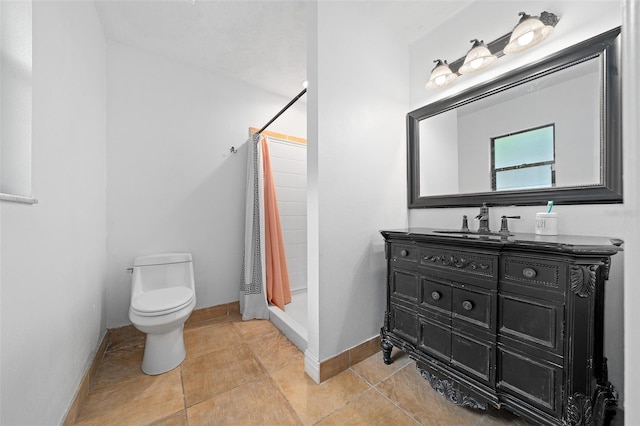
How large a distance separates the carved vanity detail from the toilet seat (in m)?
1.50

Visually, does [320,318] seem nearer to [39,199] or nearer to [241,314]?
[241,314]

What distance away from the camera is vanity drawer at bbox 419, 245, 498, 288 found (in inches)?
45.8

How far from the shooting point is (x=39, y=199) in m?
1.03

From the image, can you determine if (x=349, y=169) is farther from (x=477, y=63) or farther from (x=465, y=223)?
(x=477, y=63)

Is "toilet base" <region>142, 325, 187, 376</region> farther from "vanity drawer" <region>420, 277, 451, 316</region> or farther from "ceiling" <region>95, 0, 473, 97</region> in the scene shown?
"ceiling" <region>95, 0, 473, 97</region>

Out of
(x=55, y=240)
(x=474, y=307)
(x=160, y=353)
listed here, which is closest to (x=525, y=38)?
(x=474, y=307)

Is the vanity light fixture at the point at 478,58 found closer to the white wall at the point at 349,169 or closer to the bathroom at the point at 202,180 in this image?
the bathroom at the point at 202,180

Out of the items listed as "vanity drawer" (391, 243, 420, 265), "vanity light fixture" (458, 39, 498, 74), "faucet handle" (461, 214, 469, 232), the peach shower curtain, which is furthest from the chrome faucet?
the peach shower curtain

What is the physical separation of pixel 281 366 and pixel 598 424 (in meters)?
1.57

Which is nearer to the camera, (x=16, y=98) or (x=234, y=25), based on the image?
Answer: (x=16, y=98)

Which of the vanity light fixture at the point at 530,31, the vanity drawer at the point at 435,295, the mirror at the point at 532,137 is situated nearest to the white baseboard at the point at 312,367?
the vanity drawer at the point at 435,295

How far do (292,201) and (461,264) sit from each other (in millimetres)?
2078

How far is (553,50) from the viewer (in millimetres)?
1348

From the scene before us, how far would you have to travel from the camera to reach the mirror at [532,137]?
3.89 feet
